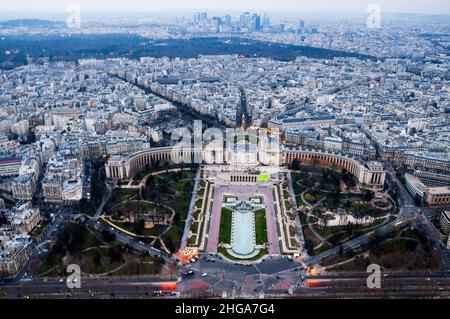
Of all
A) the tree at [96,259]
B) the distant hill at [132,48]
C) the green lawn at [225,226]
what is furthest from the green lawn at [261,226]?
the distant hill at [132,48]

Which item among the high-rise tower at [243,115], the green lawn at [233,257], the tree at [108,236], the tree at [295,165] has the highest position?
the high-rise tower at [243,115]

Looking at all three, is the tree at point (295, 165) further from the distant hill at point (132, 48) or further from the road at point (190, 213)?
the distant hill at point (132, 48)

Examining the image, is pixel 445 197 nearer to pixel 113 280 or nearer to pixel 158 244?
pixel 158 244

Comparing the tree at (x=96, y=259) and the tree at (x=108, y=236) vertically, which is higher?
the tree at (x=108, y=236)

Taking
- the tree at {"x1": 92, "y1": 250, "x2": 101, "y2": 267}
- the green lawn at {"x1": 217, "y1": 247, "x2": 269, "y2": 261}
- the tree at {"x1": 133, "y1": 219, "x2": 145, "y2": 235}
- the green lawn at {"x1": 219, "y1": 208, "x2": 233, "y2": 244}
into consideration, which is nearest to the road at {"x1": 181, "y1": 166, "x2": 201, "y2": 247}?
the green lawn at {"x1": 219, "y1": 208, "x2": 233, "y2": 244}

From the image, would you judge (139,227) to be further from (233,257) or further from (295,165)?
(295,165)

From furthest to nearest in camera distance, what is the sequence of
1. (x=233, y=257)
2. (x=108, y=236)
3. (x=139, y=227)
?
(x=139, y=227) → (x=108, y=236) → (x=233, y=257)

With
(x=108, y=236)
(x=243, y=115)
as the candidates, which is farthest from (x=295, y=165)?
(x=108, y=236)
